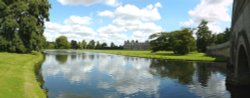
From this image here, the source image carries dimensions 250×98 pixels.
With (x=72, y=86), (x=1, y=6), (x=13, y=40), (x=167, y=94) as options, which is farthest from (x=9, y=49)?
(x=167, y=94)

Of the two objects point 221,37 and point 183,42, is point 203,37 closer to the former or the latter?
point 221,37

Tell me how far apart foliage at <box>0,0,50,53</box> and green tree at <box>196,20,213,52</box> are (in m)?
94.8

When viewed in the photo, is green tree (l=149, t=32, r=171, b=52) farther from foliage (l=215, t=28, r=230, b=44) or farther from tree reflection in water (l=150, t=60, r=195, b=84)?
tree reflection in water (l=150, t=60, r=195, b=84)

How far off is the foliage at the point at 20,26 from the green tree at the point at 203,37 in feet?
311

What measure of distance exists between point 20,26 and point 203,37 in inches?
4031

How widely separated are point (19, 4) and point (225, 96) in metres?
61.7

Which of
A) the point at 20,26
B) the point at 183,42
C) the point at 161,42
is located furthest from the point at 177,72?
the point at 161,42

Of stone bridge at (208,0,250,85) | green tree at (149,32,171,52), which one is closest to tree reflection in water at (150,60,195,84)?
stone bridge at (208,0,250,85)

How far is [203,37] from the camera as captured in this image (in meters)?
162

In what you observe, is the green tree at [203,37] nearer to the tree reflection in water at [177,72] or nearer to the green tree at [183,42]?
the green tree at [183,42]

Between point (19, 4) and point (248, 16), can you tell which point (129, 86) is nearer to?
point (248, 16)

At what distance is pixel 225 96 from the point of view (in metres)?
31.9

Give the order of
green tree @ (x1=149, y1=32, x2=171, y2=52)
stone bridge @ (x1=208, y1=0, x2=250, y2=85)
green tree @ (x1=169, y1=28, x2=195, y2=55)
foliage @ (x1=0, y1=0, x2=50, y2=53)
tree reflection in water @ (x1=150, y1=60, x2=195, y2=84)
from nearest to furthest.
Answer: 1. stone bridge @ (x1=208, y1=0, x2=250, y2=85)
2. tree reflection in water @ (x1=150, y1=60, x2=195, y2=84)
3. foliage @ (x1=0, y1=0, x2=50, y2=53)
4. green tree @ (x1=169, y1=28, x2=195, y2=55)
5. green tree @ (x1=149, y1=32, x2=171, y2=52)

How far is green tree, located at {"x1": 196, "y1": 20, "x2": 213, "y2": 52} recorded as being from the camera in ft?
529
